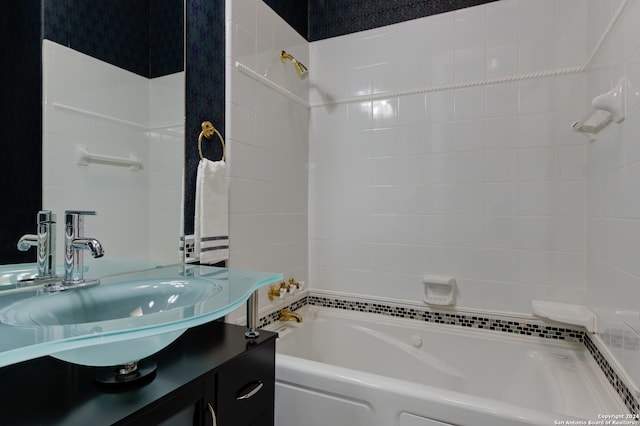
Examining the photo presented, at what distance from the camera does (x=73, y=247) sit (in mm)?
985

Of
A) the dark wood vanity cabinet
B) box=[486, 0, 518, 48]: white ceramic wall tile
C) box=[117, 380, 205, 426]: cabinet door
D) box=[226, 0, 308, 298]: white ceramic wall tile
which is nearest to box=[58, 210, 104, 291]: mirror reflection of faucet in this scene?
the dark wood vanity cabinet

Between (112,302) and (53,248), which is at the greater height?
(53,248)

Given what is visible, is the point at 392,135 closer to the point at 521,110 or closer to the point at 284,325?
the point at 521,110

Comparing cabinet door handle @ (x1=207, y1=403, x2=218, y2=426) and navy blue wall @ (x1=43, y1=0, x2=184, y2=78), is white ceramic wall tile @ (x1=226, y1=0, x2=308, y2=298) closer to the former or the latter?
navy blue wall @ (x1=43, y1=0, x2=184, y2=78)

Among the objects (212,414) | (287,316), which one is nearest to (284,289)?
(287,316)

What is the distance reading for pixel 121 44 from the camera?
123 centimetres

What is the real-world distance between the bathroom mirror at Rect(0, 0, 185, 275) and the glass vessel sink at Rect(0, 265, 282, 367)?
18 cm

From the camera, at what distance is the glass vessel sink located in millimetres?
618

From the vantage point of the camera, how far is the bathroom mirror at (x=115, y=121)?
3.46 feet

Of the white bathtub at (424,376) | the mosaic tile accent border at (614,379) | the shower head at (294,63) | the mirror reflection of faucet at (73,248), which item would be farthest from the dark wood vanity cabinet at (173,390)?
the shower head at (294,63)

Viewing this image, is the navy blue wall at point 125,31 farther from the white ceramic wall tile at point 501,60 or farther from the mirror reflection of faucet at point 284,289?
the white ceramic wall tile at point 501,60

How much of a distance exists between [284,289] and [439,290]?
0.91 metres

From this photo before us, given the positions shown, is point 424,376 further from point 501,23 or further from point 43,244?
point 501,23

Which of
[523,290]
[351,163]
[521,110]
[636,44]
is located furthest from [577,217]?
[351,163]
